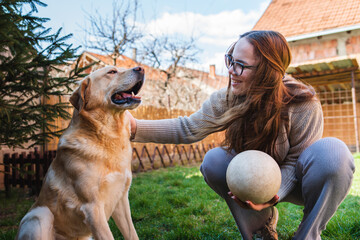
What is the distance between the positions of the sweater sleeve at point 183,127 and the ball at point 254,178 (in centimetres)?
61

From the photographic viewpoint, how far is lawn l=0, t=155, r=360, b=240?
2.56 meters

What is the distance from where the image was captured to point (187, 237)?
2.58m

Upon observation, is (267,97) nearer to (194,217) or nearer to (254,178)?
(254,178)

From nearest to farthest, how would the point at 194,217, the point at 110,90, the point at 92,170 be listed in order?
the point at 92,170
the point at 110,90
the point at 194,217

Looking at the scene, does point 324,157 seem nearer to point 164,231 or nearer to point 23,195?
point 164,231

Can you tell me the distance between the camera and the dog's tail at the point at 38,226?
5.97ft

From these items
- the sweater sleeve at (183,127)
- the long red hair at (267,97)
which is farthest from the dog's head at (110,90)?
the long red hair at (267,97)

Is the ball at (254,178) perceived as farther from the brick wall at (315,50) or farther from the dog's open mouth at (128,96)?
the brick wall at (315,50)

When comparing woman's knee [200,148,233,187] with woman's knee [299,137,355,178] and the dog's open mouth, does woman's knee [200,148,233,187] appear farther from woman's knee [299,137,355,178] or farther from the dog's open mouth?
the dog's open mouth

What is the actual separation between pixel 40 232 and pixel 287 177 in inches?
66.9

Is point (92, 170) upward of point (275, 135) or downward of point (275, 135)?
downward

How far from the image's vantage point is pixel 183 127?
8.13ft

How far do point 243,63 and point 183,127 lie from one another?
2.38 ft

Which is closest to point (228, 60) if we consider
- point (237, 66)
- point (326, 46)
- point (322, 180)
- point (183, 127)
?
point (237, 66)
